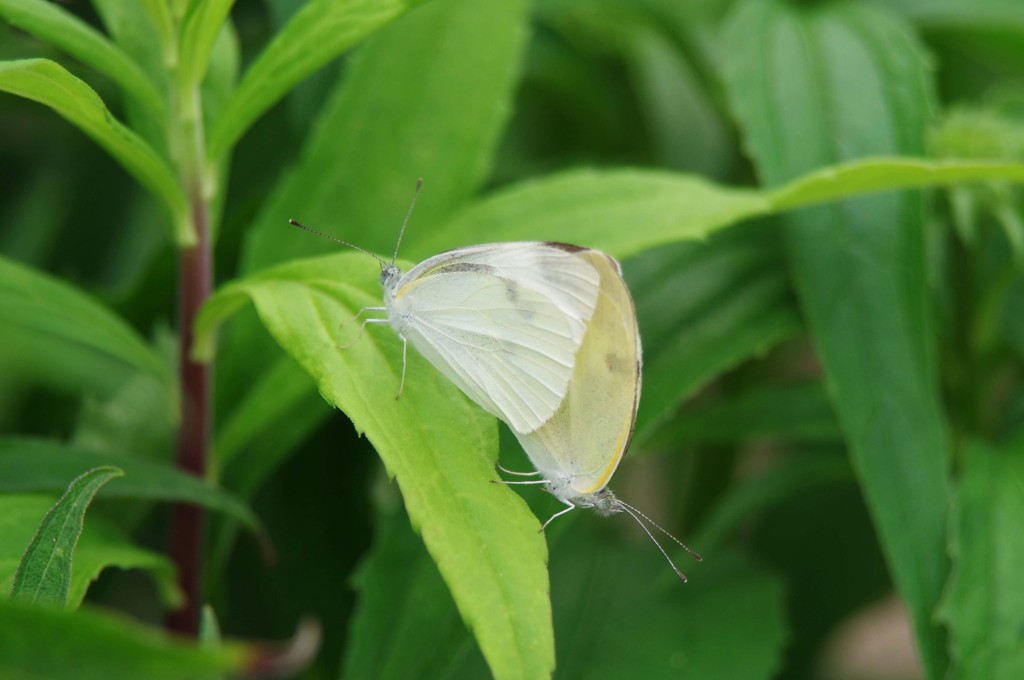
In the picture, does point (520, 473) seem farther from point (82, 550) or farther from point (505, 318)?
point (82, 550)

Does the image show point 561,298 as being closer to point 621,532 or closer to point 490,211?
point 490,211

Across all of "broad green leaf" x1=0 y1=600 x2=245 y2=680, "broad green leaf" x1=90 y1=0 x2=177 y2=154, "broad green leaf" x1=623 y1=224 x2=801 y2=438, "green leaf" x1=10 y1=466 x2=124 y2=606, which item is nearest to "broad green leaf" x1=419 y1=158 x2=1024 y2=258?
"broad green leaf" x1=623 y1=224 x2=801 y2=438

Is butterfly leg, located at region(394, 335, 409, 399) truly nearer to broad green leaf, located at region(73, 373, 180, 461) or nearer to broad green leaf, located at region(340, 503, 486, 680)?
broad green leaf, located at region(340, 503, 486, 680)

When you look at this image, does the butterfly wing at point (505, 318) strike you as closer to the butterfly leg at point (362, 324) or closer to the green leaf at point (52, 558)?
the butterfly leg at point (362, 324)

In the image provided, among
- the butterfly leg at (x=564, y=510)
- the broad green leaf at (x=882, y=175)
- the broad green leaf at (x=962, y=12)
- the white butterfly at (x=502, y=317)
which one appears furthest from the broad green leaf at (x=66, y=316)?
the broad green leaf at (x=962, y=12)

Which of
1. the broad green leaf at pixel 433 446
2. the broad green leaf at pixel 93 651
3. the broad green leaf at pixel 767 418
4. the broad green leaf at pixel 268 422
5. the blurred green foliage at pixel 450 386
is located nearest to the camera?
the broad green leaf at pixel 93 651

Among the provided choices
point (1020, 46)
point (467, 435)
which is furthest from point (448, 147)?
point (1020, 46)
